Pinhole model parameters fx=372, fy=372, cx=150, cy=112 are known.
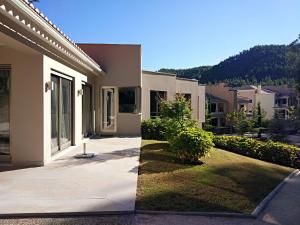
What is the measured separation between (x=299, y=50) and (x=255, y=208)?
36.1m

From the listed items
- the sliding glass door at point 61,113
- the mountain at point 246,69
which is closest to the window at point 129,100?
the sliding glass door at point 61,113

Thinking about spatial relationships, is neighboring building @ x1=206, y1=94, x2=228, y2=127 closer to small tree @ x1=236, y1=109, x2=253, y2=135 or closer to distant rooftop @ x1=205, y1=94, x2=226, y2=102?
distant rooftop @ x1=205, y1=94, x2=226, y2=102

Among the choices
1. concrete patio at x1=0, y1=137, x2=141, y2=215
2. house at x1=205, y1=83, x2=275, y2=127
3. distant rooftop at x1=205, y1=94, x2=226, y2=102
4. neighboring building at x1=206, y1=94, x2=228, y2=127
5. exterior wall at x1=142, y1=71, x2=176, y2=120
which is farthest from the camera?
house at x1=205, y1=83, x2=275, y2=127

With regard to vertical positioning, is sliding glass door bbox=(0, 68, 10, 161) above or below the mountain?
below

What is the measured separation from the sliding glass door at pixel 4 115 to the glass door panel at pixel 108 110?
994cm

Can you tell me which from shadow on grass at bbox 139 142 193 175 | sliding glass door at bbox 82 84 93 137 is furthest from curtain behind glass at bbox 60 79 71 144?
sliding glass door at bbox 82 84 93 137

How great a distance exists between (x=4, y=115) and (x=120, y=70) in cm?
1038

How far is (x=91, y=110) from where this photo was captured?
62.7 feet

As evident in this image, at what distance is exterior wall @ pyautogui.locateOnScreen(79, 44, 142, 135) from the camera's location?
784 inches

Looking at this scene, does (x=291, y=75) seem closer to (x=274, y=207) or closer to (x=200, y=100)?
(x=200, y=100)

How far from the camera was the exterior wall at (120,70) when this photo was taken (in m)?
19.9

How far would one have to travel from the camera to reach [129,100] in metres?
20.1

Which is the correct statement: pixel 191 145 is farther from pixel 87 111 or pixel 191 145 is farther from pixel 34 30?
pixel 87 111

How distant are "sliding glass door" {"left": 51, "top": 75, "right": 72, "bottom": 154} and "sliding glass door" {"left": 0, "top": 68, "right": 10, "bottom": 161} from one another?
4.82 ft
